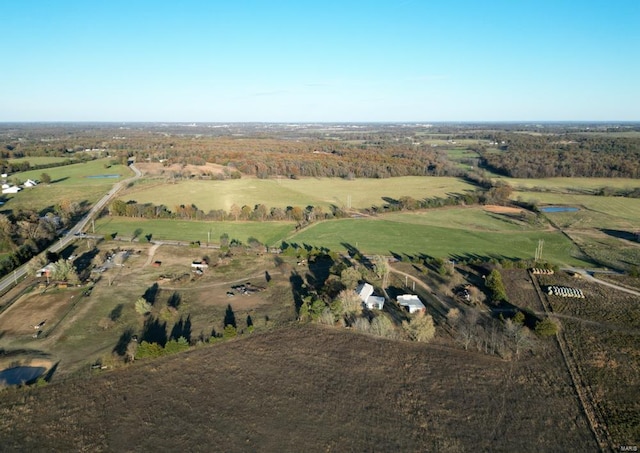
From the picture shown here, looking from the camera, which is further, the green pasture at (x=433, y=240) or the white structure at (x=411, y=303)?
the green pasture at (x=433, y=240)

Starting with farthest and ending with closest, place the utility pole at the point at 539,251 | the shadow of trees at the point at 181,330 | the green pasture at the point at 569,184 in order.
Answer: the green pasture at the point at 569,184
the utility pole at the point at 539,251
the shadow of trees at the point at 181,330

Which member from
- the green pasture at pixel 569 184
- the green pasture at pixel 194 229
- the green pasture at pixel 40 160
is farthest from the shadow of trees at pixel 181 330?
the green pasture at pixel 40 160

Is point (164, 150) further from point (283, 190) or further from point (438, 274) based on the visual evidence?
point (438, 274)

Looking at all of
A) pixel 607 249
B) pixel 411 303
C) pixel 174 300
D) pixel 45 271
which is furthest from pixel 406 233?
pixel 45 271

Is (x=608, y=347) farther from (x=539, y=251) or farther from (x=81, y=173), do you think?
(x=81, y=173)

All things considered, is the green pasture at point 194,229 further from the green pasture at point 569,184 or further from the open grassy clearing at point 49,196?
the green pasture at point 569,184

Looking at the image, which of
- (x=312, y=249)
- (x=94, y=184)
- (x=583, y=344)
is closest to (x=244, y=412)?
(x=583, y=344)
